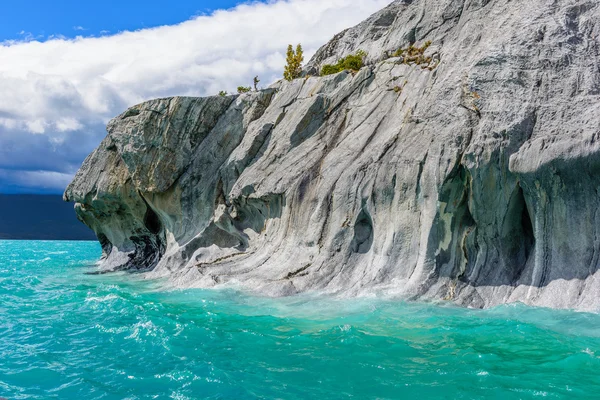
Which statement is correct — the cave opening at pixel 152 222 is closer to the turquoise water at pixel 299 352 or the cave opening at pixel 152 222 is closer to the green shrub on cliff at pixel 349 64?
the green shrub on cliff at pixel 349 64

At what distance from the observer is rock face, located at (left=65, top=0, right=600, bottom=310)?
56.2 ft

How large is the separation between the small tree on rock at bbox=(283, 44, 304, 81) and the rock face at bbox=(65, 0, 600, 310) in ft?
14.2

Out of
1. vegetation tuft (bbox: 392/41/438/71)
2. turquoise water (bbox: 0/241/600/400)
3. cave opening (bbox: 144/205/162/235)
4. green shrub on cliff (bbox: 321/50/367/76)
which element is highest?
green shrub on cliff (bbox: 321/50/367/76)

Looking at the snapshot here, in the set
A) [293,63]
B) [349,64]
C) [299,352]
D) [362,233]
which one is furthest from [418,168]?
[293,63]

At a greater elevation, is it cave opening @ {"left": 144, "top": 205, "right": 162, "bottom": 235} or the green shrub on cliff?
the green shrub on cliff

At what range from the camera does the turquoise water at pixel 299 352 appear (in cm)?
969

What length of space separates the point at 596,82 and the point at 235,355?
51.2 ft

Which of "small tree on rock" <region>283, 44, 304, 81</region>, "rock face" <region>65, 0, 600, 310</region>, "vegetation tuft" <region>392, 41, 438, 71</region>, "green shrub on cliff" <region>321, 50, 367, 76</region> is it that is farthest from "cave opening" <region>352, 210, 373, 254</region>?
"small tree on rock" <region>283, 44, 304, 81</region>

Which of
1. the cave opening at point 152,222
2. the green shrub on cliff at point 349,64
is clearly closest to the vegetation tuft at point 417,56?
the green shrub on cliff at point 349,64

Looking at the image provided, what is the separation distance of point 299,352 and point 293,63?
95.5 feet

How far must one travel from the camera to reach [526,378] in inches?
387

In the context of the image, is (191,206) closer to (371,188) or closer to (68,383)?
(371,188)

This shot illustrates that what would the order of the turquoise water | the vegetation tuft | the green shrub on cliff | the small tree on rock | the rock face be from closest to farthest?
the turquoise water, the rock face, the vegetation tuft, the green shrub on cliff, the small tree on rock

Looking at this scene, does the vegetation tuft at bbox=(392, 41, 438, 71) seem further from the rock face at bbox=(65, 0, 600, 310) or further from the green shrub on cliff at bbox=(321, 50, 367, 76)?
the green shrub on cliff at bbox=(321, 50, 367, 76)
